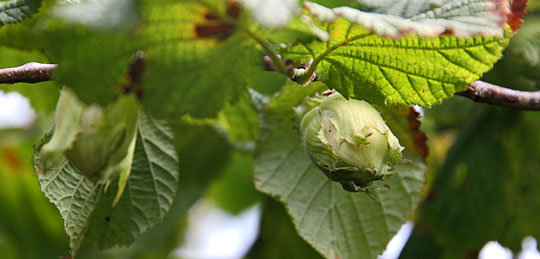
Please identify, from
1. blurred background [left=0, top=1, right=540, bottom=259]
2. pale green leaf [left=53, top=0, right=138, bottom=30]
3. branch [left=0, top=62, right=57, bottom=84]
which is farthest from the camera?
blurred background [left=0, top=1, right=540, bottom=259]

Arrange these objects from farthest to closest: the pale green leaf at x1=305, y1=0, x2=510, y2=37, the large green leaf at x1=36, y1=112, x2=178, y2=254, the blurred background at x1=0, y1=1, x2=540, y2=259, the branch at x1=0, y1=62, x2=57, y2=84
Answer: the blurred background at x1=0, y1=1, x2=540, y2=259 < the large green leaf at x1=36, y1=112, x2=178, y2=254 < the branch at x1=0, y1=62, x2=57, y2=84 < the pale green leaf at x1=305, y1=0, x2=510, y2=37

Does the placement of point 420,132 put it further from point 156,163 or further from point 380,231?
point 156,163

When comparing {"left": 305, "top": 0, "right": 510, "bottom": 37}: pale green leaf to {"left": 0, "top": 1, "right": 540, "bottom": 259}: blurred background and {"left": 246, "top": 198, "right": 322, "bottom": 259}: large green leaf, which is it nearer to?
{"left": 0, "top": 1, "right": 540, "bottom": 259}: blurred background

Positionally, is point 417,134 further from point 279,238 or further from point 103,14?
point 279,238

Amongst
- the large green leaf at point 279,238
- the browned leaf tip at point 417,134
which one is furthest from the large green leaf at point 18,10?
the large green leaf at point 279,238

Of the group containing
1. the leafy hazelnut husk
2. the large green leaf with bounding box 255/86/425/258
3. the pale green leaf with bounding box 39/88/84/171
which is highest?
the pale green leaf with bounding box 39/88/84/171

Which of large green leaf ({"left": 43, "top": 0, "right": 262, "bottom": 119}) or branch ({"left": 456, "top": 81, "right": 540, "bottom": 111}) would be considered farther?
branch ({"left": 456, "top": 81, "right": 540, "bottom": 111})

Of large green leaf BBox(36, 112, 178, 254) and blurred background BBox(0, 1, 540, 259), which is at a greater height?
large green leaf BBox(36, 112, 178, 254)

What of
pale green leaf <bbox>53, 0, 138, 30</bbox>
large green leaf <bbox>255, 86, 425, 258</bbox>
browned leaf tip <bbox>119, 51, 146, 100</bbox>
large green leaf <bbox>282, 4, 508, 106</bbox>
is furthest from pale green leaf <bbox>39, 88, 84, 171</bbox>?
large green leaf <bbox>255, 86, 425, 258</bbox>
